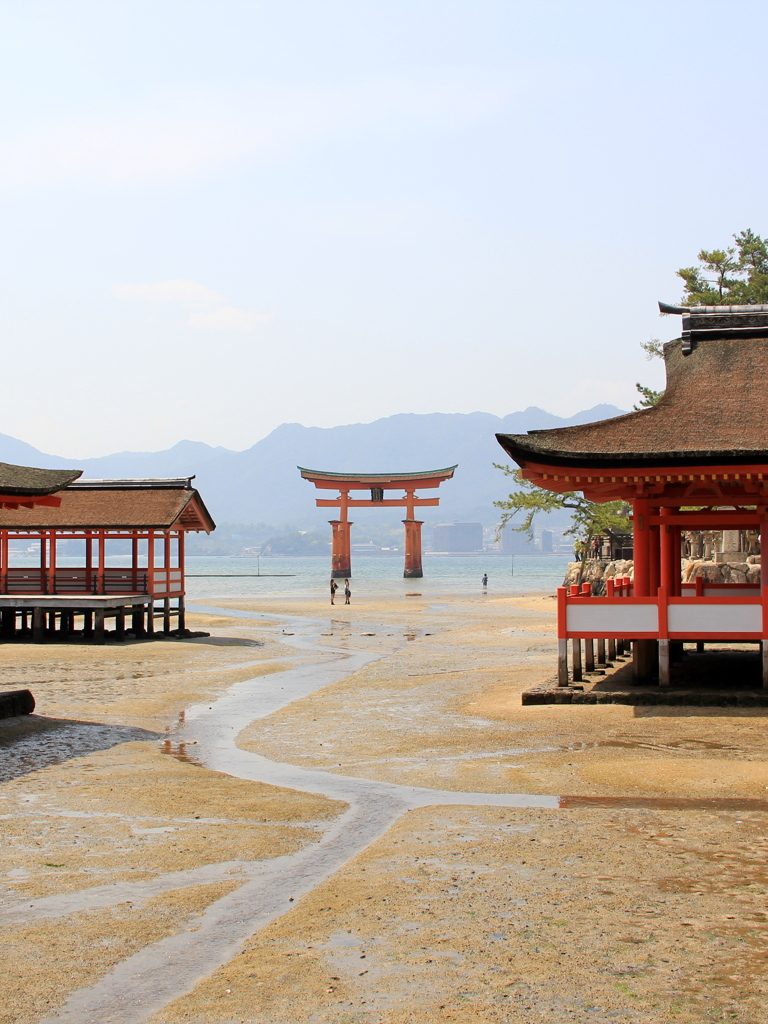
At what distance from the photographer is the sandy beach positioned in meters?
5.32

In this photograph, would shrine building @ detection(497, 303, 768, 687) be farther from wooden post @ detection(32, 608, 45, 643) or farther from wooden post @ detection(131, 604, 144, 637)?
→ wooden post @ detection(32, 608, 45, 643)

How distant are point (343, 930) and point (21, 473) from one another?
41.2 feet

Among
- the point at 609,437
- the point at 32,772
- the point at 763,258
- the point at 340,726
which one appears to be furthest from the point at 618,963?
the point at 763,258

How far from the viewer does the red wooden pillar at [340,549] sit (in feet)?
297

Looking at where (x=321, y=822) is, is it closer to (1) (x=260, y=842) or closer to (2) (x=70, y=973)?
(1) (x=260, y=842)

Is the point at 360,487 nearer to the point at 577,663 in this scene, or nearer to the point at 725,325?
the point at 725,325

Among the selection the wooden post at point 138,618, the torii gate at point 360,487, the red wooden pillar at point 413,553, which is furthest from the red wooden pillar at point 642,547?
the red wooden pillar at point 413,553

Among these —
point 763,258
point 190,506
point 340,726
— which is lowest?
point 340,726

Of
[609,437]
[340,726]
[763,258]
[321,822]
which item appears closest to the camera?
[321,822]

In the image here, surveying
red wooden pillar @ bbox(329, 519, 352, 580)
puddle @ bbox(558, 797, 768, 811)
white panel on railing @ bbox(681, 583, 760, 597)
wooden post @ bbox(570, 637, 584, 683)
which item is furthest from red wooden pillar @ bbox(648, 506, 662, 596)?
red wooden pillar @ bbox(329, 519, 352, 580)

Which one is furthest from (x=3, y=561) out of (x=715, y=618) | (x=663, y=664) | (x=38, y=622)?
(x=715, y=618)

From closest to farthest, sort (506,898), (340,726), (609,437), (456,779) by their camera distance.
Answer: (506,898) → (456,779) → (340,726) → (609,437)

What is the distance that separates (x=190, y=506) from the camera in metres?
34.2

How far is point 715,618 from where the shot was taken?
617 inches
